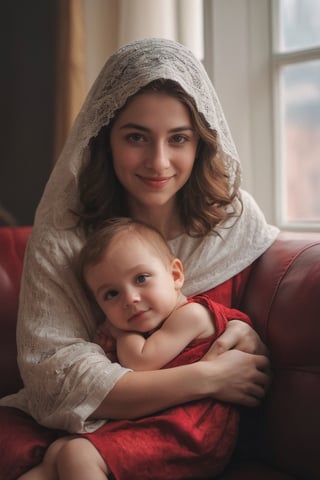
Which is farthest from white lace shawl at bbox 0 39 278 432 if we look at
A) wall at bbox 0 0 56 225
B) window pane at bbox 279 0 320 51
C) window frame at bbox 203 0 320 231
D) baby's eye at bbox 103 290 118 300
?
wall at bbox 0 0 56 225

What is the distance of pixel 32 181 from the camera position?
272 centimetres

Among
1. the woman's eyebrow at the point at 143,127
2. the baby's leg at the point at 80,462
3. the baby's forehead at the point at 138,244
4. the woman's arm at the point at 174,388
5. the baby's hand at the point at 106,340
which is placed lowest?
the baby's leg at the point at 80,462

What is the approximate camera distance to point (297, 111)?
2.35 m

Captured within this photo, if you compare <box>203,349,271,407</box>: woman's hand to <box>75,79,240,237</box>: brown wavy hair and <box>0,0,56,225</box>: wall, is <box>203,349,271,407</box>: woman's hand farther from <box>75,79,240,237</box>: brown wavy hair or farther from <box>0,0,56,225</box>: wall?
<box>0,0,56,225</box>: wall

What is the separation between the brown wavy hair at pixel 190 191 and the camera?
1.61 metres

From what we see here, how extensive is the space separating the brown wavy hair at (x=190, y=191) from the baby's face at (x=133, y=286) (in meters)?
0.23

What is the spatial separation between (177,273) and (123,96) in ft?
1.40

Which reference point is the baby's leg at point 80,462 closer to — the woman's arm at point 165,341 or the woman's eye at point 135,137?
the woman's arm at point 165,341

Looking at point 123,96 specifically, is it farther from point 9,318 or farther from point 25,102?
point 25,102

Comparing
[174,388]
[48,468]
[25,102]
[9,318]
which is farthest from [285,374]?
[25,102]

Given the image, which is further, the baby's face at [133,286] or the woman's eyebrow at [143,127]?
the woman's eyebrow at [143,127]

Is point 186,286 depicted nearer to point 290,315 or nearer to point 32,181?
point 290,315

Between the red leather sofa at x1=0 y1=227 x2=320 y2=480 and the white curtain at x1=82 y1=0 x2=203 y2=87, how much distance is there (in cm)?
106

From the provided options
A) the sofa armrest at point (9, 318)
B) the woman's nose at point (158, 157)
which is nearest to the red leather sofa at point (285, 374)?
the sofa armrest at point (9, 318)
